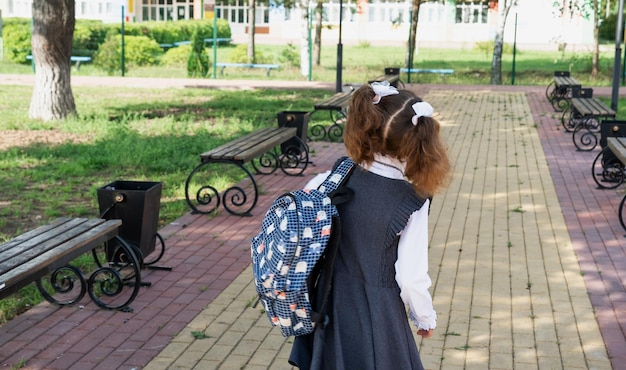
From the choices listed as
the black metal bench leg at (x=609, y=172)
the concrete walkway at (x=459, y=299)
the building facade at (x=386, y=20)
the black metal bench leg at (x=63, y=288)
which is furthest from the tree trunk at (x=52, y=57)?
the building facade at (x=386, y=20)

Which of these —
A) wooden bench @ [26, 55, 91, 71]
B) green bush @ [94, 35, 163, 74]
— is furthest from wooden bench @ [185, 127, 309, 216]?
wooden bench @ [26, 55, 91, 71]

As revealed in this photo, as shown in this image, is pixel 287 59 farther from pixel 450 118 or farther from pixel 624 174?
pixel 624 174

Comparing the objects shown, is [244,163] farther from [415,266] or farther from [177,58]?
[177,58]

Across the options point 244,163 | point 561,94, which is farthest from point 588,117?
point 561,94

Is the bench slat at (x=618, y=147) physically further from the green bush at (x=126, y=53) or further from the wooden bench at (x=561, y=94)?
the green bush at (x=126, y=53)

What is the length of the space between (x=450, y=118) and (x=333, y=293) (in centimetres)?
1342

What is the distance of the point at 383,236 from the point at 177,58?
88.5ft

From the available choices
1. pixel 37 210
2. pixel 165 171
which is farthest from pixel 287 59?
pixel 37 210

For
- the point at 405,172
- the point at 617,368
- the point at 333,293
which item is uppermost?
the point at 405,172

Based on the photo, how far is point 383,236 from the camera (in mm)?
2998

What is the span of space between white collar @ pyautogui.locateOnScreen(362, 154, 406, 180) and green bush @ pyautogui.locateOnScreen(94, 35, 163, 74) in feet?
75.7

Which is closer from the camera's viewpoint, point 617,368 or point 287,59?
point 617,368

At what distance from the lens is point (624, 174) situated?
30.7ft

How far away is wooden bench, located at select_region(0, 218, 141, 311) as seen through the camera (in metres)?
4.80
